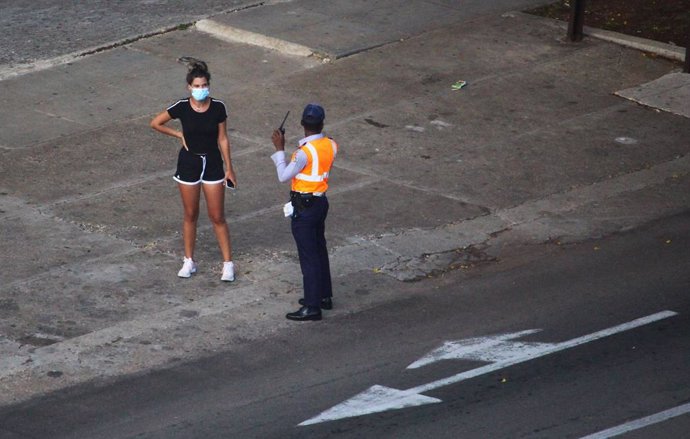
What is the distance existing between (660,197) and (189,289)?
4921 millimetres

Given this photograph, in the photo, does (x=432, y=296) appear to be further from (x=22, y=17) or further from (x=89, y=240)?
(x=22, y=17)

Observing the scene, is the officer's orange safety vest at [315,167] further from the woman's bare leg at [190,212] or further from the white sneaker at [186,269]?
the white sneaker at [186,269]

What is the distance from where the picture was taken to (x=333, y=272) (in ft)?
A: 37.3

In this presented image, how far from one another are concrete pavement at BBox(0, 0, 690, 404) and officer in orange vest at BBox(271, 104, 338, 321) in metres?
0.28

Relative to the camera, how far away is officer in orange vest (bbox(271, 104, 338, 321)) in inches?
397

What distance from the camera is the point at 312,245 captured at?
33.9ft

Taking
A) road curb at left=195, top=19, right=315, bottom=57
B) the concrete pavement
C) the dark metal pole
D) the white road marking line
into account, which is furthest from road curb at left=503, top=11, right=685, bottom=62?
the white road marking line

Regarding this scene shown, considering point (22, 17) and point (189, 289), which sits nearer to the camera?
point (189, 289)

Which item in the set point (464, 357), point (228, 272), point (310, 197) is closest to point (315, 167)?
Answer: point (310, 197)

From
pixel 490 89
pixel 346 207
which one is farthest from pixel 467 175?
pixel 490 89

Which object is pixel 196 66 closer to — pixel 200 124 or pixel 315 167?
pixel 200 124

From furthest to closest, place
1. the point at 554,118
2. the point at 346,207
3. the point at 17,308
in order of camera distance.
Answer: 1. the point at 554,118
2. the point at 346,207
3. the point at 17,308

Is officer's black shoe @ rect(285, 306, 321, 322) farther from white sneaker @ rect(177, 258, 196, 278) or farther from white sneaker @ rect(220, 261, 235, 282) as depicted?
white sneaker @ rect(177, 258, 196, 278)

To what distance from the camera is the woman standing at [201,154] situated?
421 inches
